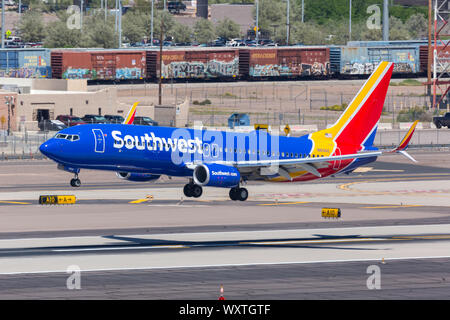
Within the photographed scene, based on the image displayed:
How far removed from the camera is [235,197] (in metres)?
71.6

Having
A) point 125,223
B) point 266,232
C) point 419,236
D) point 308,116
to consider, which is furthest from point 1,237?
point 308,116

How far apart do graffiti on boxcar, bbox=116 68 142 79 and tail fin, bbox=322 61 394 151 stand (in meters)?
116

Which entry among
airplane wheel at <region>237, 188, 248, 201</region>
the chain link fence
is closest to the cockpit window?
airplane wheel at <region>237, 188, 248, 201</region>

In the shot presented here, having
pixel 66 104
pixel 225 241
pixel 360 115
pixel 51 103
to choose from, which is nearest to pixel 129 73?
pixel 66 104

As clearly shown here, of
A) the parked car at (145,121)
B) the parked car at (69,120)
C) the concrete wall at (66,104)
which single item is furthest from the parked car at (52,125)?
the parked car at (145,121)

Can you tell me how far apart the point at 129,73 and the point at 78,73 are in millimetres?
12983

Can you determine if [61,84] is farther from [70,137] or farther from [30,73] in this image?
[70,137]

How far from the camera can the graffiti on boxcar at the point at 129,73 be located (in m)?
186

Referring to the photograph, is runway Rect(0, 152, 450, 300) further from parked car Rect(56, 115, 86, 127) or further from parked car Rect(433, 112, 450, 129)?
parked car Rect(433, 112, 450, 129)

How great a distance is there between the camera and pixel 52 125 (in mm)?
132875

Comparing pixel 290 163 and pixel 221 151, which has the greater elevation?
pixel 221 151

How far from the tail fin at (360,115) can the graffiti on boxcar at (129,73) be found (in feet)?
379
